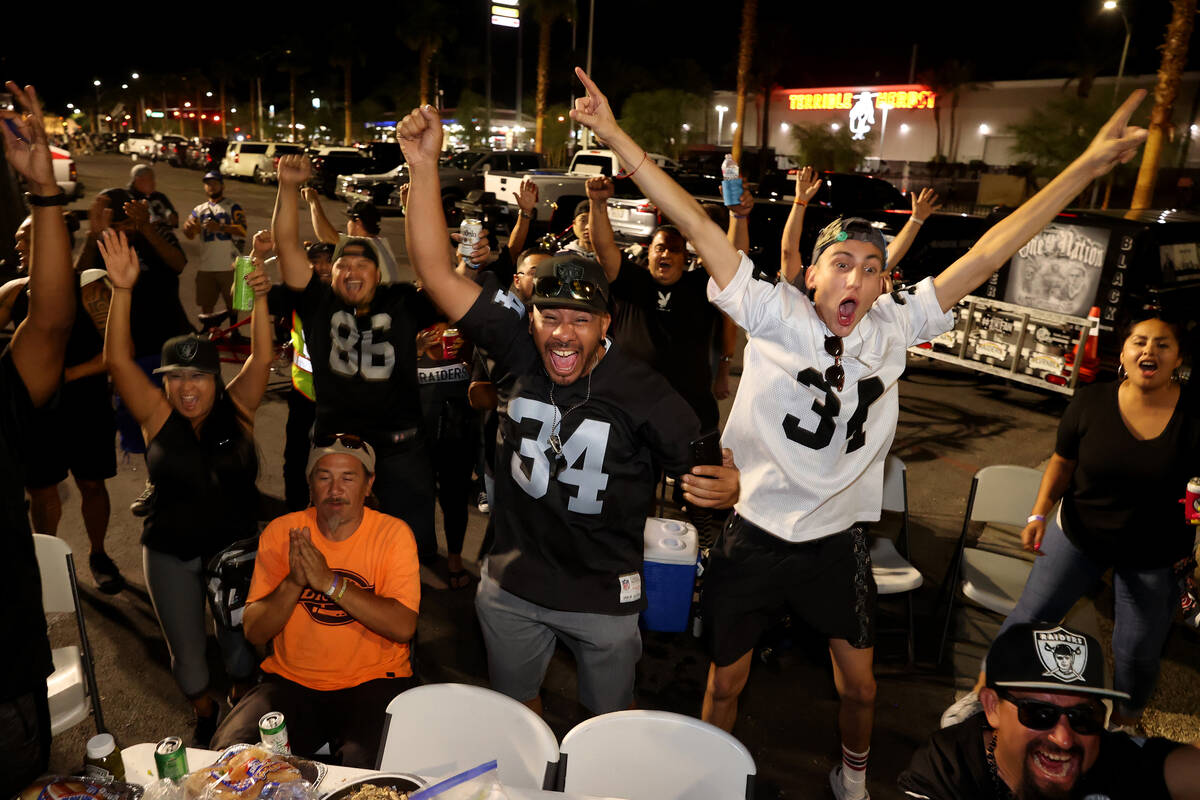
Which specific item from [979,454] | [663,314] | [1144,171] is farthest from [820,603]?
[1144,171]

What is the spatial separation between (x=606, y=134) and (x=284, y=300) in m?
2.56

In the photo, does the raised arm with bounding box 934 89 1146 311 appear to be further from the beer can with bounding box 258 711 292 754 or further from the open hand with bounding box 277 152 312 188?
the open hand with bounding box 277 152 312 188

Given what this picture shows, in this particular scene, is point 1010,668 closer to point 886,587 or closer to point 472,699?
point 472,699

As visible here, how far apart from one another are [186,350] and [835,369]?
9.12ft

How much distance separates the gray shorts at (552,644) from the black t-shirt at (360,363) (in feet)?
5.25

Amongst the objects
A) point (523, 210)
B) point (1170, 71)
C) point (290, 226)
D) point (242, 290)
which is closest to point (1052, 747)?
point (290, 226)

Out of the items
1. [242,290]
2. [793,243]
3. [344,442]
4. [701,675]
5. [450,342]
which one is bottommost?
[701,675]

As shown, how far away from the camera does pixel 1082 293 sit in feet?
27.6

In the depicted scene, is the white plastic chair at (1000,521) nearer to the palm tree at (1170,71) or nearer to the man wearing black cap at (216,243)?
the man wearing black cap at (216,243)

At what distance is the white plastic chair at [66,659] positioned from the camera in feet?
10.7

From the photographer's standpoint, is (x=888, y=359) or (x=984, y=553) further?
(x=984, y=553)

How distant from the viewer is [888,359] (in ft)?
9.91

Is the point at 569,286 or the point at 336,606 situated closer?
the point at 569,286

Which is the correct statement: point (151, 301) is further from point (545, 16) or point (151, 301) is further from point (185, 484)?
point (545, 16)
